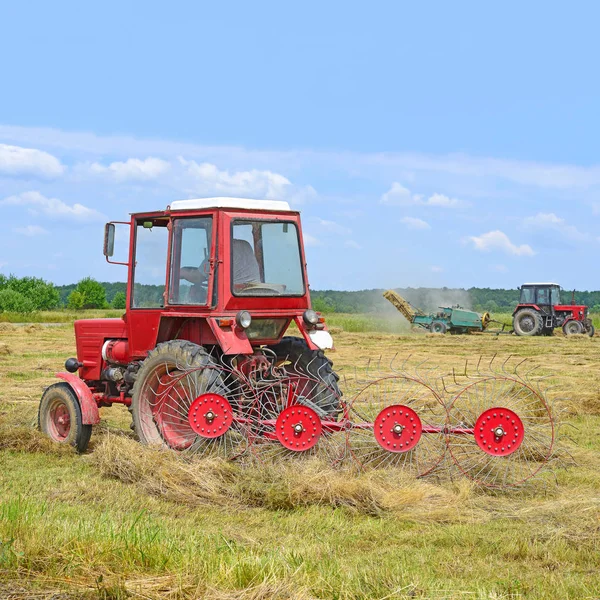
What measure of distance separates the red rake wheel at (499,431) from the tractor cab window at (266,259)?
222cm

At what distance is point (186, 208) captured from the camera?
7.88 metres

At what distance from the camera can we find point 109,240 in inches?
323

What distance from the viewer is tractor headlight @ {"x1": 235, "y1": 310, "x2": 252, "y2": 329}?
7258 millimetres

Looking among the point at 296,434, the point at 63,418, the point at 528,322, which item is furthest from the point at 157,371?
the point at 528,322

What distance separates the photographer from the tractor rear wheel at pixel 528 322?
3014 cm

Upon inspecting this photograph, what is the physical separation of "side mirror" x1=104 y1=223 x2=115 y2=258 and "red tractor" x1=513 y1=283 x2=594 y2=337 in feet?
79.3

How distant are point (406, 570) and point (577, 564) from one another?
3.37ft

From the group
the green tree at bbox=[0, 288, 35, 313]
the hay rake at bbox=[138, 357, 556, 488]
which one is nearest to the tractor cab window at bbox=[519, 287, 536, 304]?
the hay rake at bbox=[138, 357, 556, 488]

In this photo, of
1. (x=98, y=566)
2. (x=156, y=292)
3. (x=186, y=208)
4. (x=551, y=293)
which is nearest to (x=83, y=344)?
(x=156, y=292)

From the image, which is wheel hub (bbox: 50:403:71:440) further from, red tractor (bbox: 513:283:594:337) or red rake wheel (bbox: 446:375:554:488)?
red tractor (bbox: 513:283:594:337)

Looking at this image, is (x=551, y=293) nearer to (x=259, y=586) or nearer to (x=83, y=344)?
(x=83, y=344)

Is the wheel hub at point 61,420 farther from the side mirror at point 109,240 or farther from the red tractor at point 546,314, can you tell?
the red tractor at point 546,314

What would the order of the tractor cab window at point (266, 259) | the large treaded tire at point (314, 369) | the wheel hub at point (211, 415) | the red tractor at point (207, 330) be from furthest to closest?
the tractor cab window at point (266, 259) → the large treaded tire at point (314, 369) → the red tractor at point (207, 330) → the wheel hub at point (211, 415)

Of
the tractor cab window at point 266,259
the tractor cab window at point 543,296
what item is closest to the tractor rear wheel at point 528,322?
the tractor cab window at point 543,296
